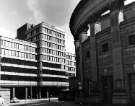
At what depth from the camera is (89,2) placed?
31.9m

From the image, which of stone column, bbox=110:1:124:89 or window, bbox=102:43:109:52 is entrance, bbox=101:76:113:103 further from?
window, bbox=102:43:109:52

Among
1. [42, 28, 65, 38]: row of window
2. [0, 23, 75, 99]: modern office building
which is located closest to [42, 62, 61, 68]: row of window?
[0, 23, 75, 99]: modern office building

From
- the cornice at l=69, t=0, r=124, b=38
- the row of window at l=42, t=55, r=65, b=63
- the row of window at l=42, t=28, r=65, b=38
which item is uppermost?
the row of window at l=42, t=28, r=65, b=38

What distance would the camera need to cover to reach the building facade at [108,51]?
2472 centimetres

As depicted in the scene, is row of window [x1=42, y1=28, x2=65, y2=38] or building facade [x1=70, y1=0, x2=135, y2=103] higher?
row of window [x1=42, y1=28, x2=65, y2=38]

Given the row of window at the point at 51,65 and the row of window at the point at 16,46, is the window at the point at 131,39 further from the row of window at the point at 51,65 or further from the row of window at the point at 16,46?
the row of window at the point at 51,65

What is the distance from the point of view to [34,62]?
296 feet

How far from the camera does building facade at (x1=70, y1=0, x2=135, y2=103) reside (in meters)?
24.7

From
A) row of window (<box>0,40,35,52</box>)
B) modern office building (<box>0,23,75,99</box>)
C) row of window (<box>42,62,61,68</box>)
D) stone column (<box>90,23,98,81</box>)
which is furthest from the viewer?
row of window (<box>42,62,61,68</box>)

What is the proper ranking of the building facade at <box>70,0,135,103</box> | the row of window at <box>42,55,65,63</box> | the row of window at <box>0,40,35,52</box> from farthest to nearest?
1. the row of window at <box>42,55,65,63</box>
2. the row of window at <box>0,40,35,52</box>
3. the building facade at <box>70,0,135,103</box>

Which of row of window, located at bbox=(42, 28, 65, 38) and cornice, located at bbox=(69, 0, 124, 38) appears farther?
row of window, located at bbox=(42, 28, 65, 38)

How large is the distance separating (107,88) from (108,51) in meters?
4.79

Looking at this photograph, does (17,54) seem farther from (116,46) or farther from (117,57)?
(117,57)

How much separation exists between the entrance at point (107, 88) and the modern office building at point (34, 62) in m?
54.4
